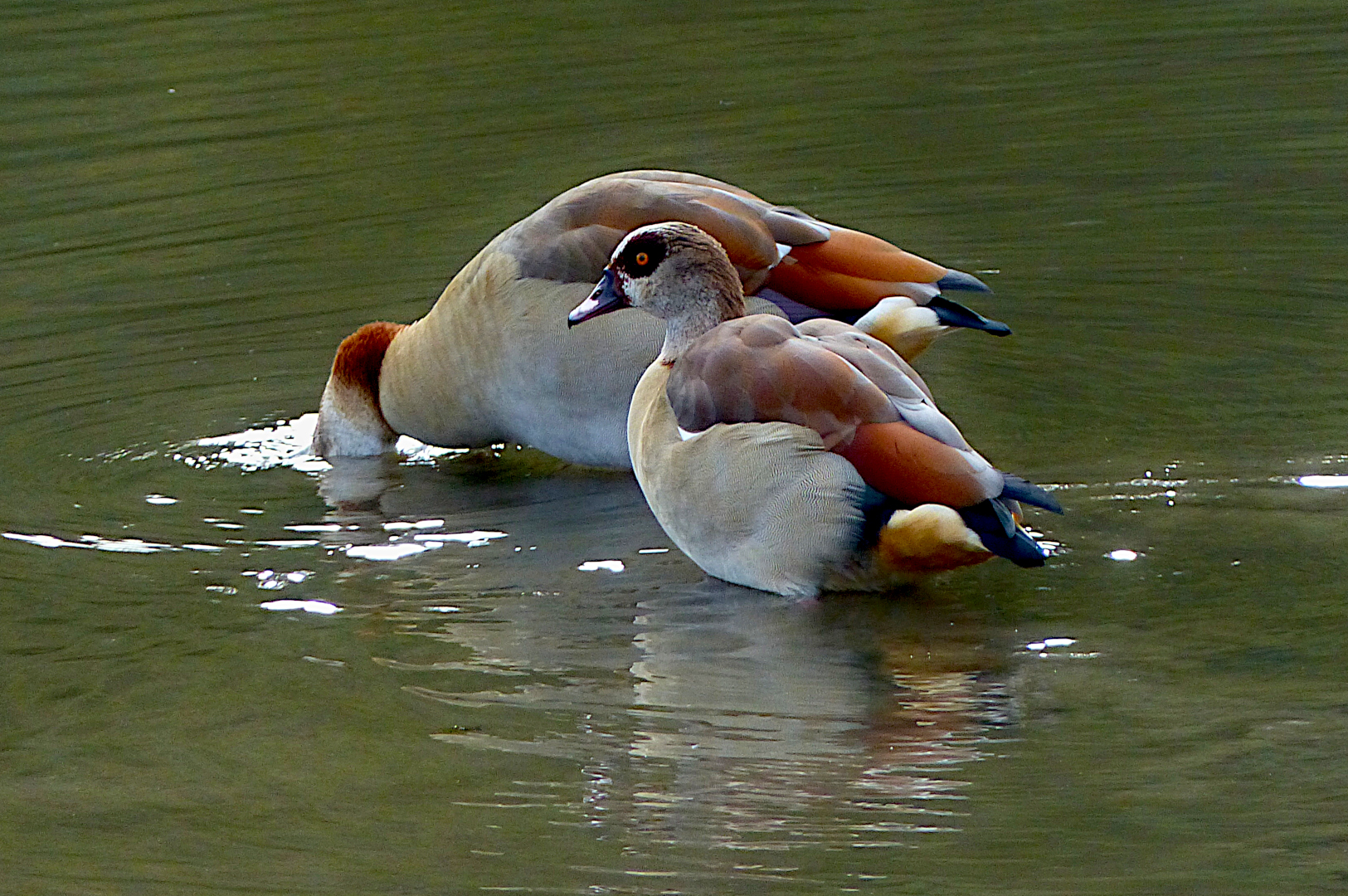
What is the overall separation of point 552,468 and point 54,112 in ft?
21.6

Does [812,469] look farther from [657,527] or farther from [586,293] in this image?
[586,293]

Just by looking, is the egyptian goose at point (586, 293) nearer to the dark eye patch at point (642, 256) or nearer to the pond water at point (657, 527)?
the pond water at point (657, 527)

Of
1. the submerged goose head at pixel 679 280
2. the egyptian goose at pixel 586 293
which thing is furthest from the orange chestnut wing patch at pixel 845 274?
the submerged goose head at pixel 679 280

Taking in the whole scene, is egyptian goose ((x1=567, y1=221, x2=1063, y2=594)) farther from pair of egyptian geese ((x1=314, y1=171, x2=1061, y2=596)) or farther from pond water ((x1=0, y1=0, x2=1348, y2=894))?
pond water ((x1=0, y1=0, x2=1348, y2=894))

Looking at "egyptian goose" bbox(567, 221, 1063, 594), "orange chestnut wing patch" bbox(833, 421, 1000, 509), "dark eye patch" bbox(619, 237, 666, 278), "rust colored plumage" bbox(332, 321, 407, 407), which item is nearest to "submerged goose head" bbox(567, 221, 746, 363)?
"dark eye patch" bbox(619, 237, 666, 278)

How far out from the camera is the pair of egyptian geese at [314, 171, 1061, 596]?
5836 millimetres

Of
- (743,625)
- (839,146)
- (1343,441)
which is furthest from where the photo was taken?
(839,146)

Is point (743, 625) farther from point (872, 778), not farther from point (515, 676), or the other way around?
point (872, 778)

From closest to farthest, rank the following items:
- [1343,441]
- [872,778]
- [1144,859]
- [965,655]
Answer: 1. [1144,859]
2. [872,778]
3. [965,655]
4. [1343,441]

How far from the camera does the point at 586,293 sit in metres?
7.38

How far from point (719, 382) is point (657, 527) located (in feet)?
3.54

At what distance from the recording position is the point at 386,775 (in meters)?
5.06

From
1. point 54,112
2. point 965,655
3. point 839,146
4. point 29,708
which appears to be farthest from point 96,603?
point 54,112

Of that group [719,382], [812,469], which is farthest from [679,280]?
[812,469]
